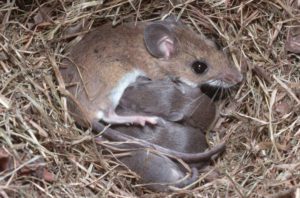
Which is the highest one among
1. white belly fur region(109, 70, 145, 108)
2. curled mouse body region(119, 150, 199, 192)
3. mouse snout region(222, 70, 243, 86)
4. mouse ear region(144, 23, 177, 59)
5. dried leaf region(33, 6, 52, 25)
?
dried leaf region(33, 6, 52, 25)

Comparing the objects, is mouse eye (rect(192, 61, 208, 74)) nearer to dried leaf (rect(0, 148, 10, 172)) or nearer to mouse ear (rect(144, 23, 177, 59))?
mouse ear (rect(144, 23, 177, 59))

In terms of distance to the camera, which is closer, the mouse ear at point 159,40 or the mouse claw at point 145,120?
the mouse claw at point 145,120

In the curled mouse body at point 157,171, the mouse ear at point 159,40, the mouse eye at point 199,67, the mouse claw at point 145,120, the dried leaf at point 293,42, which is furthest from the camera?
the dried leaf at point 293,42

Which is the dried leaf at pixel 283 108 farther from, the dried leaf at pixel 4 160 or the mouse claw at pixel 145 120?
the dried leaf at pixel 4 160

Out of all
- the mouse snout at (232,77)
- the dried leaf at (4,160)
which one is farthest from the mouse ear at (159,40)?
the dried leaf at (4,160)

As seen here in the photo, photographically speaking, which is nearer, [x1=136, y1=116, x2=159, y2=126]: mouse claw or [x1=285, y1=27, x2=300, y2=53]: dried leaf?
[x1=136, y1=116, x2=159, y2=126]: mouse claw

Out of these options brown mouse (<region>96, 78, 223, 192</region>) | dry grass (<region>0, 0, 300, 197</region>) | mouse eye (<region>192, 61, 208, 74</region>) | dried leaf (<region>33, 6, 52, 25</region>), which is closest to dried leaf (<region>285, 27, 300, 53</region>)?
dry grass (<region>0, 0, 300, 197</region>)

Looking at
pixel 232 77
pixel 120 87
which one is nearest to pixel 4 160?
pixel 120 87

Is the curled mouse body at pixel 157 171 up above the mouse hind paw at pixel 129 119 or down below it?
below
